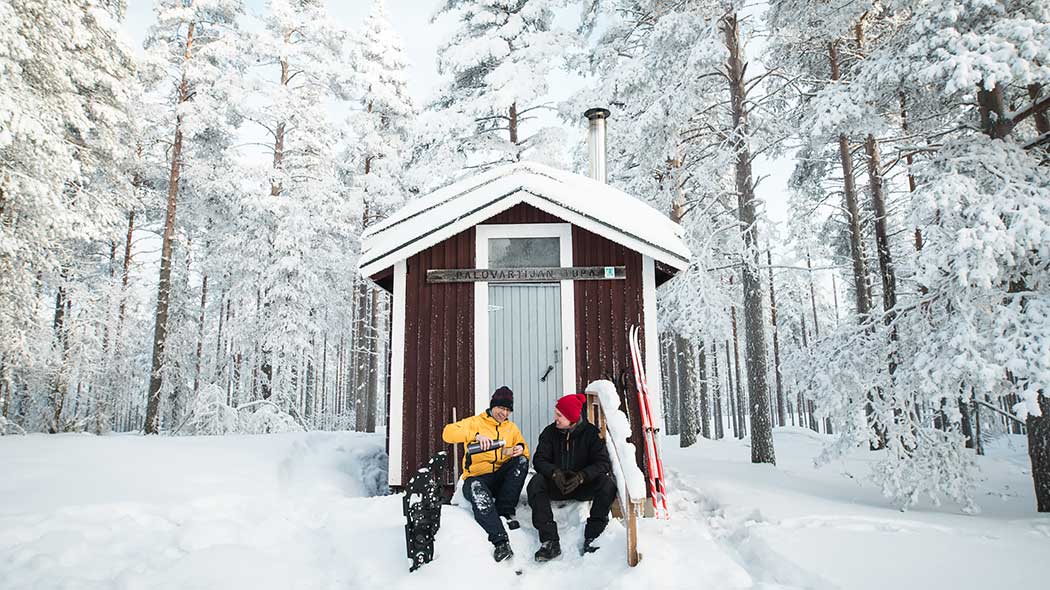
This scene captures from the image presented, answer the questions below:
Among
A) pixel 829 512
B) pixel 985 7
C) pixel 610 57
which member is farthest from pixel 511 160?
pixel 829 512

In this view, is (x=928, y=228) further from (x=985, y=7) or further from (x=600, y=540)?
(x=600, y=540)

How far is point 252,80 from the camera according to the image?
13.7 meters

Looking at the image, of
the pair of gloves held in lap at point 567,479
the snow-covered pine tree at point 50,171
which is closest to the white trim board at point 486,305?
the pair of gloves held in lap at point 567,479

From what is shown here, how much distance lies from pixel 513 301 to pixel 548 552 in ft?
10.4

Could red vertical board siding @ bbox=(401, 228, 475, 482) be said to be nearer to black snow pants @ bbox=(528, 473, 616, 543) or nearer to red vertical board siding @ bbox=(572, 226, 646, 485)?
red vertical board siding @ bbox=(572, 226, 646, 485)

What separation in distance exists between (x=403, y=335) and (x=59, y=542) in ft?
11.8

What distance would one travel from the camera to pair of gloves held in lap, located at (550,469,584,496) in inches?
183

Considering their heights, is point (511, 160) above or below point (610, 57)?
below

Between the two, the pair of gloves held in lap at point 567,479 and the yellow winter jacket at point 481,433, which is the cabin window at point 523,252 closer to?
the yellow winter jacket at point 481,433

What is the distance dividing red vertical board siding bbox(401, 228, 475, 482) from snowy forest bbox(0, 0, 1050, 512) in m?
4.36

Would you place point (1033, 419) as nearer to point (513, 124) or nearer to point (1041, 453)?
point (1041, 453)

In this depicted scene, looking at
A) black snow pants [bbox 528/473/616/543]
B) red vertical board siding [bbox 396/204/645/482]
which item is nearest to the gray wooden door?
red vertical board siding [bbox 396/204/645/482]

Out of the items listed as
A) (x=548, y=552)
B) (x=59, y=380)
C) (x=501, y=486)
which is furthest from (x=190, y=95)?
(x=548, y=552)

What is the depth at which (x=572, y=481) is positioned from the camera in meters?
4.66
